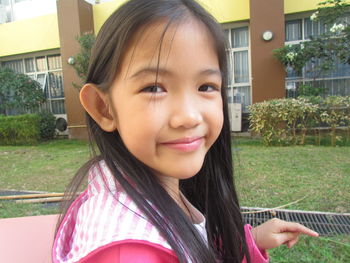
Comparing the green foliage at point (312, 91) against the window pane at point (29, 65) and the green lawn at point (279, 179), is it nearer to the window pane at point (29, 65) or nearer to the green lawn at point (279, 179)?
the green lawn at point (279, 179)

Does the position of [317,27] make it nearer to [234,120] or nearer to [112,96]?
[234,120]

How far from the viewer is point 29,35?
30.0 feet

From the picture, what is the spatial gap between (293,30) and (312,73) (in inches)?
45.3

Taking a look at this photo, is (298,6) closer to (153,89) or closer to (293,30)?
(293,30)

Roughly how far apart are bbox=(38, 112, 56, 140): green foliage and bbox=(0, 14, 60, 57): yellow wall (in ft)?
6.91

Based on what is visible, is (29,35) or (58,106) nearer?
(29,35)

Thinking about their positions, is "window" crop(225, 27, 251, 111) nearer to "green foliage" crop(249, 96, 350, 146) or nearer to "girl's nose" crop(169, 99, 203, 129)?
"green foliage" crop(249, 96, 350, 146)

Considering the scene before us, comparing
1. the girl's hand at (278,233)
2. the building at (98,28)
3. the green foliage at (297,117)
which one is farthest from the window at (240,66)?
the girl's hand at (278,233)

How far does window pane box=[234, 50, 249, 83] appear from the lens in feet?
25.1

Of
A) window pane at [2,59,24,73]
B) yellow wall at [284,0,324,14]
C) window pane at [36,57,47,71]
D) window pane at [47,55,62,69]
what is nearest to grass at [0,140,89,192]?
window pane at [47,55,62,69]

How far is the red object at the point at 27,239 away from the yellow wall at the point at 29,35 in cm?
876

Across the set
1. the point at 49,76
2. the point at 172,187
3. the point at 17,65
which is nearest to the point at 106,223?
the point at 172,187

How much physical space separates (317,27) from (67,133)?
24.1ft

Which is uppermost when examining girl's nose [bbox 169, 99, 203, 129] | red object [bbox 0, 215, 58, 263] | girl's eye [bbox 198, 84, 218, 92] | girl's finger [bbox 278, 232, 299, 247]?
girl's eye [bbox 198, 84, 218, 92]
